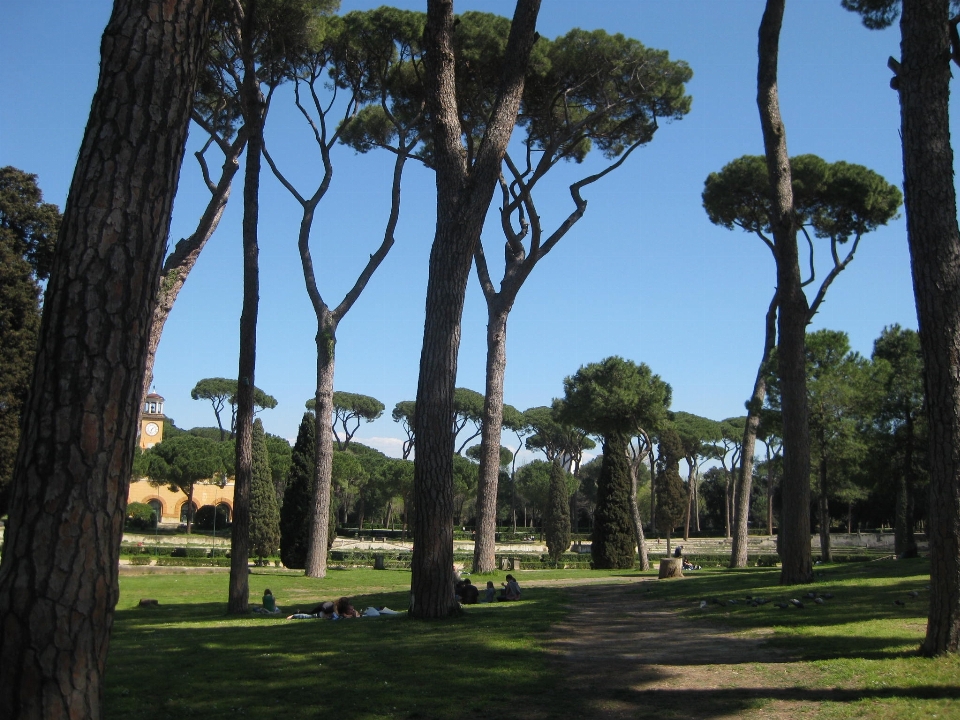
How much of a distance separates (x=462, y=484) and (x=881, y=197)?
35.6m

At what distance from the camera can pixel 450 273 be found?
9.09m

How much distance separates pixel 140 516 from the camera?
50.8 metres

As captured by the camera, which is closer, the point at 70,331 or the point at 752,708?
the point at 70,331

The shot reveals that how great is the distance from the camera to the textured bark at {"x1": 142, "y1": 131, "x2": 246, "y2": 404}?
47.9 feet

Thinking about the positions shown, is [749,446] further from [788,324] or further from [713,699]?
[713,699]

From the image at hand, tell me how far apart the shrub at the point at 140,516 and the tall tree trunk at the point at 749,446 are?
3894 centimetres

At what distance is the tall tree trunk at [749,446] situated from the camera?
21656mm

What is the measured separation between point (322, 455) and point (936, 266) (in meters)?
14.7

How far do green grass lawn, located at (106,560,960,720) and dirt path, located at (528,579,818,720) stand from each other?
4.0 inches

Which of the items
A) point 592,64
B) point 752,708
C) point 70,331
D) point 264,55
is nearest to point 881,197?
point 592,64

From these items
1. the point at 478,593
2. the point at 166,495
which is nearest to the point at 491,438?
the point at 478,593

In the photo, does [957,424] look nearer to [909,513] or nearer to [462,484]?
[909,513]

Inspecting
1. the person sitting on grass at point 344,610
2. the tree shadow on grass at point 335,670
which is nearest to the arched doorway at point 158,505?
the person sitting on grass at point 344,610

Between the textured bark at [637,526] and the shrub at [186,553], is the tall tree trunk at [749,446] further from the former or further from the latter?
the shrub at [186,553]
